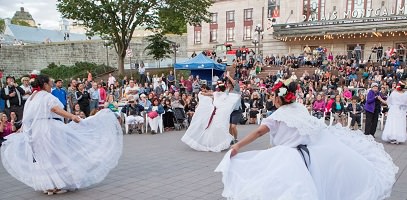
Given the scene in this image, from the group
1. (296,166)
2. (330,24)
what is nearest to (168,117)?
(296,166)

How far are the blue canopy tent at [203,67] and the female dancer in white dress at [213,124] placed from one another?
12309 millimetres

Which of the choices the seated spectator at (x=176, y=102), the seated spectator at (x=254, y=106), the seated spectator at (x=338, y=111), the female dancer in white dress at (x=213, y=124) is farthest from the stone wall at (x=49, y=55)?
the female dancer in white dress at (x=213, y=124)

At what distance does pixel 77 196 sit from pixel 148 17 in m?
24.6

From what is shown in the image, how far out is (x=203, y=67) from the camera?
2144 centimetres

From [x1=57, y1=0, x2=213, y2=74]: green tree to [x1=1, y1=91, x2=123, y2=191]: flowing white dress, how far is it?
Answer: 2242 cm

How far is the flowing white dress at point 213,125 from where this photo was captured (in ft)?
29.3

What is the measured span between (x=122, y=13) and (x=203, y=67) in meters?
10.1

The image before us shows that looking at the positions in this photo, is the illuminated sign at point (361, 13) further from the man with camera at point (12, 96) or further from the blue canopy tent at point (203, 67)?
the man with camera at point (12, 96)

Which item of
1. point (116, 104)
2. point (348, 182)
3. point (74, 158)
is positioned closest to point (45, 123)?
point (74, 158)

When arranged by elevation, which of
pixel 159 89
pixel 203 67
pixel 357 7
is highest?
pixel 357 7

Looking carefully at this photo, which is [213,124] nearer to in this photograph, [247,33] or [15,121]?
[15,121]

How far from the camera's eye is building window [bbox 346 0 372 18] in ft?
119

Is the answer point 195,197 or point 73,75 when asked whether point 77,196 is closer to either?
point 195,197

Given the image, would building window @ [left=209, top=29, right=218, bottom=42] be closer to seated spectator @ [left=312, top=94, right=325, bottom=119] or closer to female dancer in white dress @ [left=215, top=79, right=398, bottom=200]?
seated spectator @ [left=312, top=94, right=325, bottom=119]
